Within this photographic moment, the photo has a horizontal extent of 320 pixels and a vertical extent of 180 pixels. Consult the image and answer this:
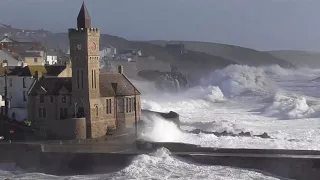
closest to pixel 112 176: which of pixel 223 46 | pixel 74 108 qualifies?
pixel 74 108

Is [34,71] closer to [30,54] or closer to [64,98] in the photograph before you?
[64,98]

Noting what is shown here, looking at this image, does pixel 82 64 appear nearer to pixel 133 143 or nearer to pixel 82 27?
pixel 82 27

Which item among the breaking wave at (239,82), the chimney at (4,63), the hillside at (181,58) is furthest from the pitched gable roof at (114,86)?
the hillside at (181,58)

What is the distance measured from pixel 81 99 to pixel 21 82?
570cm

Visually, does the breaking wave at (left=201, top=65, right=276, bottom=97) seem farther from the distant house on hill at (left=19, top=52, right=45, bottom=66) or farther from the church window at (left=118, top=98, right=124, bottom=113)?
the church window at (left=118, top=98, right=124, bottom=113)

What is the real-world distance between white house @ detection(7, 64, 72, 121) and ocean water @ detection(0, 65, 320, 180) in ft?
17.9

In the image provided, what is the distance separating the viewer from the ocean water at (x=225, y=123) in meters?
27.0

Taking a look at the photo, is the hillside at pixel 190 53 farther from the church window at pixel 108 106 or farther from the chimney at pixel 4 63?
the church window at pixel 108 106

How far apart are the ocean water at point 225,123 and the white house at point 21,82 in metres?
5.47

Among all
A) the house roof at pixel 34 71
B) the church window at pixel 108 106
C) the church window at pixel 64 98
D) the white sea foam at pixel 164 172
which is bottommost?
the white sea foam at pixel 164 172

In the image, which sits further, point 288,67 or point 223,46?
point 223,46

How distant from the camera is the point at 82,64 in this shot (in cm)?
3366

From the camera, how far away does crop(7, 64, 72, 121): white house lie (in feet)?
123

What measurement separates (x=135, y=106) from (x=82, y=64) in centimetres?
420
